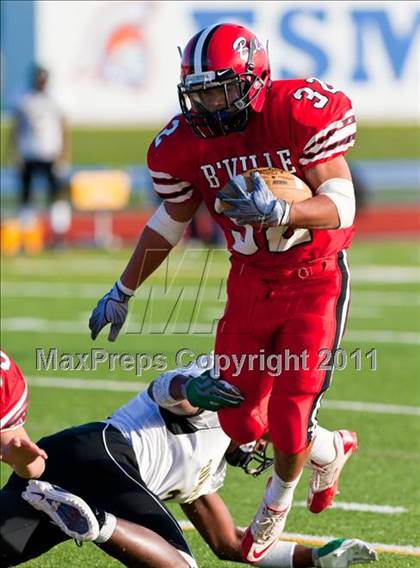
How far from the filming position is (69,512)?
331cm

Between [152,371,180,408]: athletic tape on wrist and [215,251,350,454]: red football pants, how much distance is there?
202mm

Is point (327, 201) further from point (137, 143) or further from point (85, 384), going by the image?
point (137, 143)

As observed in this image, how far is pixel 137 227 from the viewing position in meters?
15.0

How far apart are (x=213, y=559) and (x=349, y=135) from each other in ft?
4.74

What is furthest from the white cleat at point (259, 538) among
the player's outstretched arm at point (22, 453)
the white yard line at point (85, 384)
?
the white yard line at point (85, 384)

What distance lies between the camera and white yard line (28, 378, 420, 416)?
617 centimetres

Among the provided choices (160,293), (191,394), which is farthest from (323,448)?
(160,293)

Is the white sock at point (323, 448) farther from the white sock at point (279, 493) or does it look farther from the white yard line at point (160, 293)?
the white yard line at point (160, 293)

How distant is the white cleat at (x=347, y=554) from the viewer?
145 inches

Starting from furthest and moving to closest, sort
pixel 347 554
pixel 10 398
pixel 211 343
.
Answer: pixel 211 343, pixel 347 554, pixel 10 398

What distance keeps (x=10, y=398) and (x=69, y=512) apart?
39 centimetres

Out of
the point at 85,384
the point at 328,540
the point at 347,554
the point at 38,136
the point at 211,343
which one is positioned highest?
the point at 347,554

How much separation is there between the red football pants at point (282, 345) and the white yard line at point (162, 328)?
13.3 ft

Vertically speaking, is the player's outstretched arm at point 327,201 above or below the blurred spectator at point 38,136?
above
